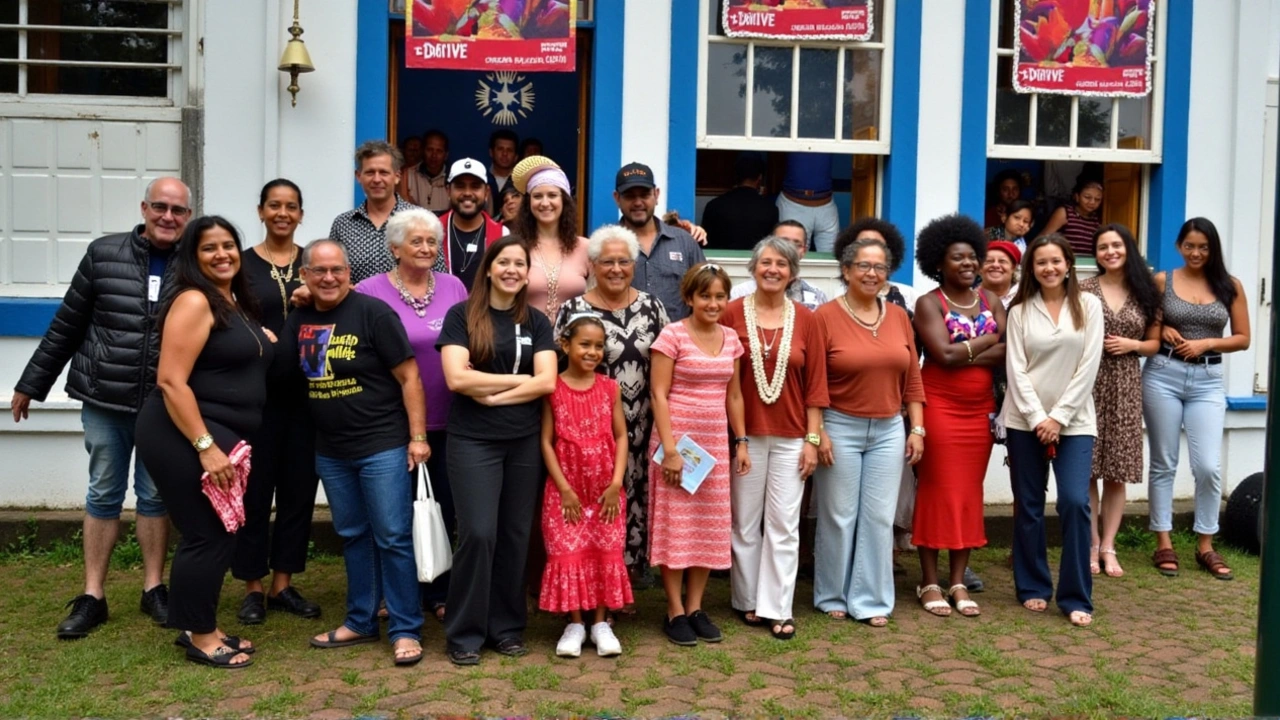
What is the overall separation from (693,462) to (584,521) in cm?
55

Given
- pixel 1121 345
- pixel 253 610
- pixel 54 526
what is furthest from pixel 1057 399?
pixel 54 526

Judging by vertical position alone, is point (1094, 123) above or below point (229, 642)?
above

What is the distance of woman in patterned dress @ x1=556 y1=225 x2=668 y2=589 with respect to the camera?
5.87m

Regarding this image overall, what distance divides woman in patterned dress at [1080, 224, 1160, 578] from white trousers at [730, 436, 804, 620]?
2028 millimetres

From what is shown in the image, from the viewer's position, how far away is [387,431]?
5555 millimetres

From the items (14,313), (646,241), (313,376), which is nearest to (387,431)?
(313,376)

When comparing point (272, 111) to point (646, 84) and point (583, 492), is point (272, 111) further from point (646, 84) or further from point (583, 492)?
point (583, 492)

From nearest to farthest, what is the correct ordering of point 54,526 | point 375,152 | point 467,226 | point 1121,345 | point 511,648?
point 511,648 < point 375,152 < point 467,226 < point 1121,345 < point 54,526

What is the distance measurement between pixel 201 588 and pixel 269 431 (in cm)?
88

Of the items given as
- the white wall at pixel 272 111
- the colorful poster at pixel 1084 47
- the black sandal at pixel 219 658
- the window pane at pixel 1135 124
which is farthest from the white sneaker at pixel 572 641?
the window pane at pixel 1135 124

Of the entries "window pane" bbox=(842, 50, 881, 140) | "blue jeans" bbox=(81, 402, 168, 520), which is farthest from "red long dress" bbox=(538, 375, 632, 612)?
"window pane" bbox=(842, 50, 881, 140)

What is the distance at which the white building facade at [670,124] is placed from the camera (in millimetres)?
7559

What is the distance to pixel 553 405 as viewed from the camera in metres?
5.70

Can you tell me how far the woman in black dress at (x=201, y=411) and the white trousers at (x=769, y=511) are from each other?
2.18 m
